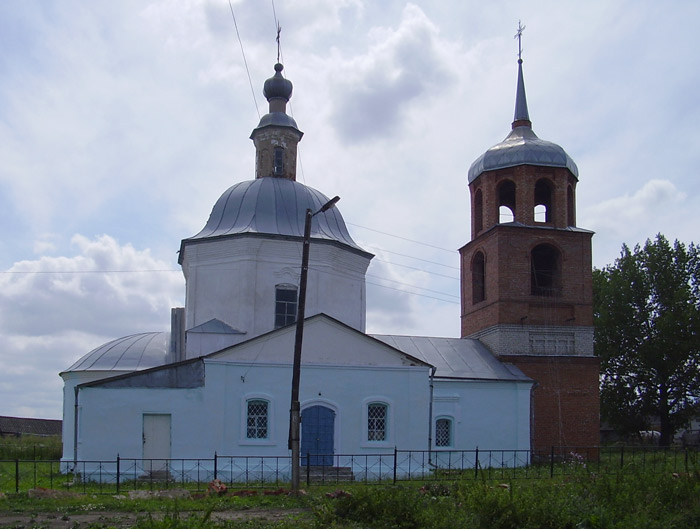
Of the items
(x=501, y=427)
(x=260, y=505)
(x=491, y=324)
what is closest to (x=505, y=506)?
(x=260, y=505)

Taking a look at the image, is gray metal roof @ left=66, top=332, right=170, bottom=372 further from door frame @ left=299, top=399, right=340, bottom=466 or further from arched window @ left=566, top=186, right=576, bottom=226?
arched window @ left=566, top=186, right=576, bottom=226

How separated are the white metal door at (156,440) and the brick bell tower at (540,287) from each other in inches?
438

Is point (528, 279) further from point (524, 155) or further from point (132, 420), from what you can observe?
point (132, 420)

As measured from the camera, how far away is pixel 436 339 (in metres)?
27.0

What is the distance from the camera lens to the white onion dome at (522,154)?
26469 mm

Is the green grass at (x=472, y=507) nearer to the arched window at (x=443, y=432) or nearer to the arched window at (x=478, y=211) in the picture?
the arched window at (x=443, y=432)

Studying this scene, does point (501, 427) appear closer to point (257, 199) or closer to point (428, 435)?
point (428, 435)

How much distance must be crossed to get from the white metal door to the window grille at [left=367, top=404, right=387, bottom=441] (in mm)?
5274

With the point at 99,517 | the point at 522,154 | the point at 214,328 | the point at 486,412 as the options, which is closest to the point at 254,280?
the point at 214,328

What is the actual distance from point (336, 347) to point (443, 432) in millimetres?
4845

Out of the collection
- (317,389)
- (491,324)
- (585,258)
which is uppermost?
(585,258)

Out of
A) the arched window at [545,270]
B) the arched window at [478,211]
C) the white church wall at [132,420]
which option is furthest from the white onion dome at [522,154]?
the white church wall at [132,420]

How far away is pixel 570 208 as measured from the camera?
27172 millimetres

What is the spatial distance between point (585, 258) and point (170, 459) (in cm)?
1520
